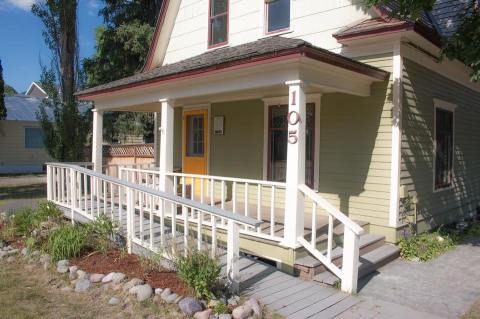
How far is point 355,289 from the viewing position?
16.7 feet

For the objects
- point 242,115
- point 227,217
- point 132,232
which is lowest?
point 132,232

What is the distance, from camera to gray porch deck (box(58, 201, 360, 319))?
14.8 ft

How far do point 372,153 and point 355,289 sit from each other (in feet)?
8.91

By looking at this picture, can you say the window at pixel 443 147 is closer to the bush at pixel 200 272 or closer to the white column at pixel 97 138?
the bush at pixel 200 272

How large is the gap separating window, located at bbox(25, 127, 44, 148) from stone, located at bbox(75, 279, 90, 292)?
70.9 feet

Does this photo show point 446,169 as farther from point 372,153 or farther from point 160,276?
point 160,276

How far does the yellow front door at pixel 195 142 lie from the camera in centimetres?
1016

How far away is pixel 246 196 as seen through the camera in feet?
19.9

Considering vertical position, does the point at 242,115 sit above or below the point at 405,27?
below

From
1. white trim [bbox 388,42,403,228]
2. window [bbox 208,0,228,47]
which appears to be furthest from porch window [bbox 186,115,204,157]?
white trim [bbox 388,42,403,228]

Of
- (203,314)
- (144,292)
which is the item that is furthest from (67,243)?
(203,314)

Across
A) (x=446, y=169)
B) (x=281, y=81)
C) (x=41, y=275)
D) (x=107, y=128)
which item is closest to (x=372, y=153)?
(x=281, y=81)

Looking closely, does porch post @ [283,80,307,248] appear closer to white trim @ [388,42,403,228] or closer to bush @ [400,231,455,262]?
white trim @ [388,42,403,228]

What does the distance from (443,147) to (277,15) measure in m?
4.60
